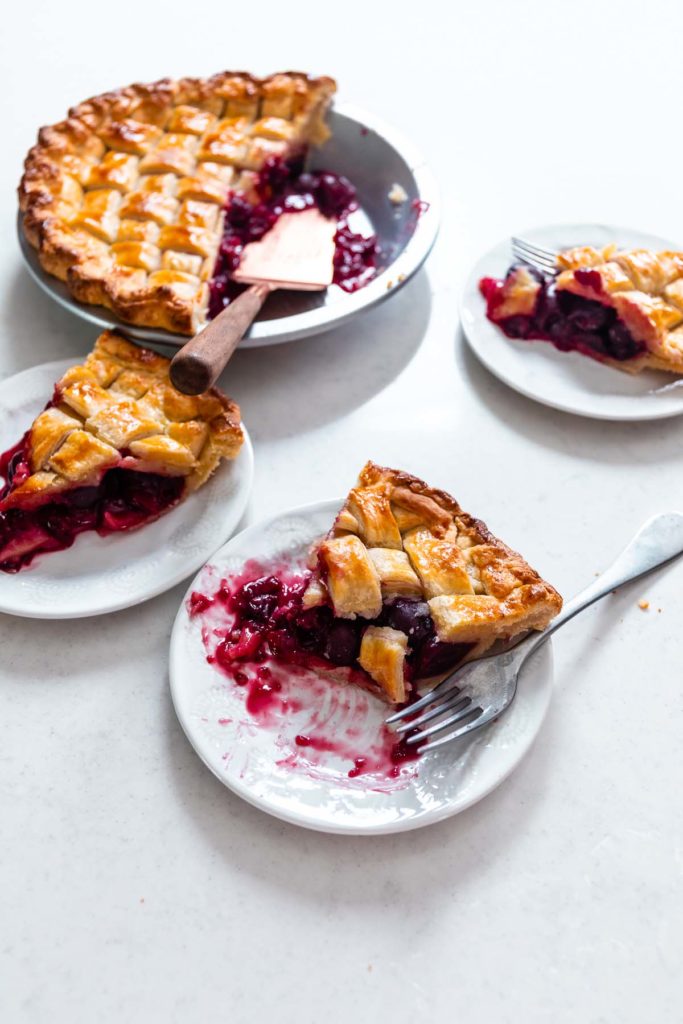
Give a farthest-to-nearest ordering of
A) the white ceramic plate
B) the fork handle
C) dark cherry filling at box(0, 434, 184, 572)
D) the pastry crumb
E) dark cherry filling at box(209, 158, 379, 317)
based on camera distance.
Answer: the pastry crumb, dark cherry filling at box(209, 158, 379, 317), the white ceramic plate, dark cherry filling at box(0, 434, 184, 572), the fork handle

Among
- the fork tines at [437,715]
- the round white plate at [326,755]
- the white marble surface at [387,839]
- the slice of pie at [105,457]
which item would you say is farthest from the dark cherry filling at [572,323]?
the fork tines at [437,715]

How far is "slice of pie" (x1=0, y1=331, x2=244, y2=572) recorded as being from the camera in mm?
1968

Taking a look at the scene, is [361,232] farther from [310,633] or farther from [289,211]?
[310,633]

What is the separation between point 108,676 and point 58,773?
21 cm

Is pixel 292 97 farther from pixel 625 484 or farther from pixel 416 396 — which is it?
pixel 625 484

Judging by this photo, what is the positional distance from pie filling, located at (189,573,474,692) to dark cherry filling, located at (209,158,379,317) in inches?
34.2

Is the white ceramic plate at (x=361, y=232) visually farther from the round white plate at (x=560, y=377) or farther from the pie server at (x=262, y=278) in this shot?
the round white plate at (x=560, y=377)

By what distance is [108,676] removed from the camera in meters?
1.87

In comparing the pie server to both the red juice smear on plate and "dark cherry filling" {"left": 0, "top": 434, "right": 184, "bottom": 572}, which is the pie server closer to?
"dark cherry filling" {"left": 0, "top": 434, "right": 184, "bottom": 572}

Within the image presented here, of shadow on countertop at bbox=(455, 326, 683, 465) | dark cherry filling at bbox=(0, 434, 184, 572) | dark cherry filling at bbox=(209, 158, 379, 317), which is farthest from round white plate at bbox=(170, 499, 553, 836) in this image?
dark cherry filling at bbox=(209, 158, 379, 317)

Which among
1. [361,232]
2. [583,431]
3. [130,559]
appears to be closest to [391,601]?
[130,559]

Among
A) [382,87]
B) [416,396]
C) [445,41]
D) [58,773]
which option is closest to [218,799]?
[58,773]

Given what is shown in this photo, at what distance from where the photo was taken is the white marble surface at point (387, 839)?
155 cm

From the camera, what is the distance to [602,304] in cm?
243
